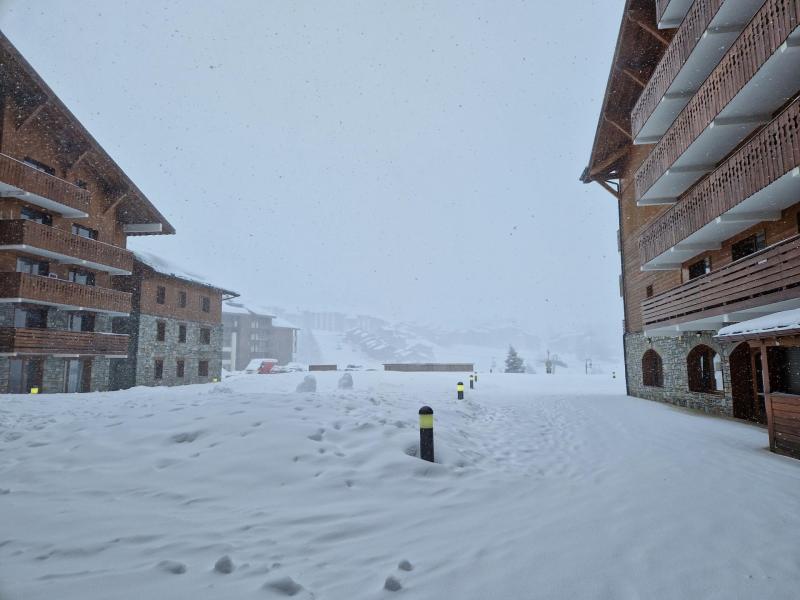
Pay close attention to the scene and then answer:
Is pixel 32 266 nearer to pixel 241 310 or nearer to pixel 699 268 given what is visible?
pixel 699 268

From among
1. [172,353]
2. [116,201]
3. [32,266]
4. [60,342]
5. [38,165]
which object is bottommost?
[172,353]

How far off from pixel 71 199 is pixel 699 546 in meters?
25.3

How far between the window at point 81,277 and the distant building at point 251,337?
45241 millimetres

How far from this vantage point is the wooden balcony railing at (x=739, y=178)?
357 inches

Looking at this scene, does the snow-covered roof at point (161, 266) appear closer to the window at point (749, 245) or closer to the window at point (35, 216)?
the window at point (35, 216)

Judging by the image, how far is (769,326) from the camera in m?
7.68

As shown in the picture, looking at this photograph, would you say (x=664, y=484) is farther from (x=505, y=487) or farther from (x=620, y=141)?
(x=620, y=141)

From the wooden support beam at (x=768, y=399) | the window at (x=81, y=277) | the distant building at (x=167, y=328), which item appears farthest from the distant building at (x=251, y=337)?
the wooden support beam at (x=768, y=399)

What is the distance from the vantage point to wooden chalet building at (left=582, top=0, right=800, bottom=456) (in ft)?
30.9

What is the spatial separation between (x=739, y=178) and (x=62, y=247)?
82.4ft

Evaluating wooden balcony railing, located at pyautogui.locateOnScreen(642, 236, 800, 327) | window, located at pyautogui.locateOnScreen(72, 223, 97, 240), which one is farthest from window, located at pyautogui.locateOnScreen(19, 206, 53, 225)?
wooden balcony railing, located at pyautogui.locateOnScreen(642, 236, 800, 327)

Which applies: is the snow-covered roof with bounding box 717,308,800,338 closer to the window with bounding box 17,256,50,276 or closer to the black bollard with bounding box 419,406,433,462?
the black bollard with bounding box 419,406,433,462

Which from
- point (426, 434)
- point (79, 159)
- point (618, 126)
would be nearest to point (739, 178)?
point (426, 434)

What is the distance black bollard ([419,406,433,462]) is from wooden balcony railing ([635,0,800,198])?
1047 centimetres
